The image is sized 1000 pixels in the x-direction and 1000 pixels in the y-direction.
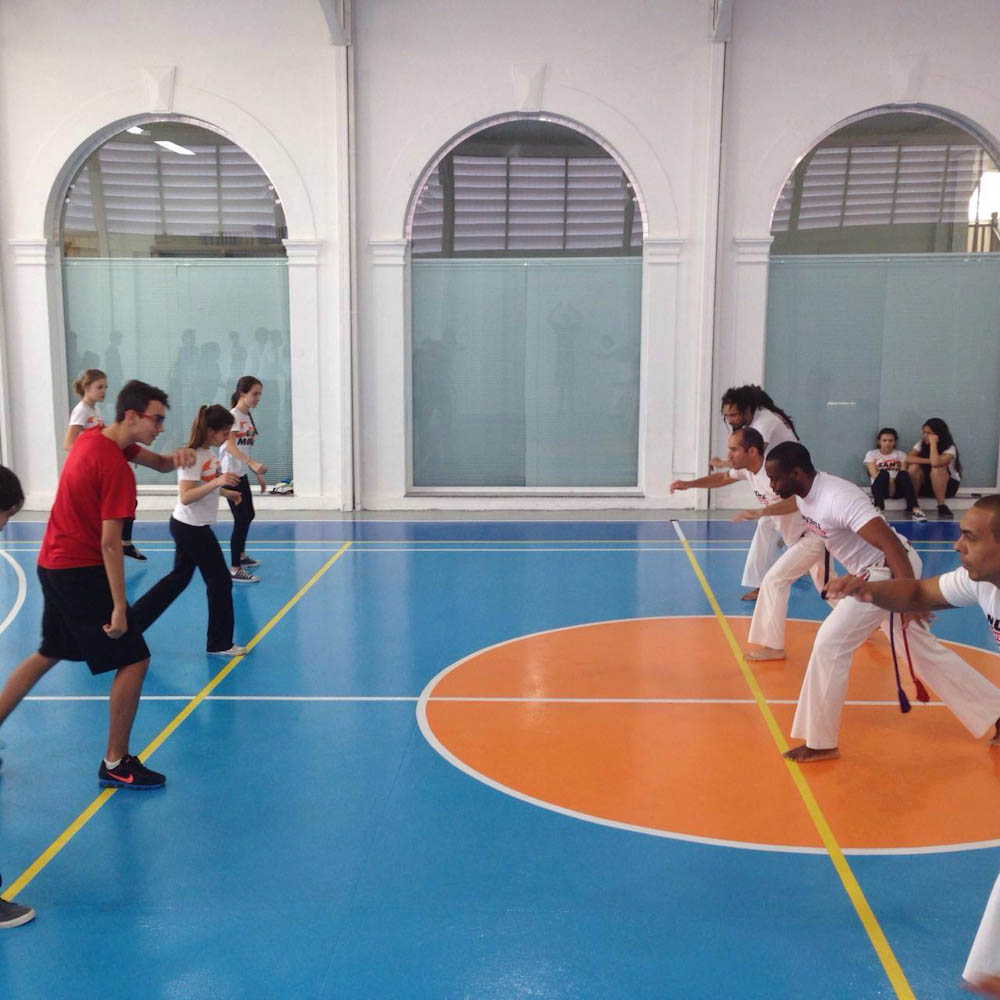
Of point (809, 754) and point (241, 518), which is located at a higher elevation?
point (241, 518)

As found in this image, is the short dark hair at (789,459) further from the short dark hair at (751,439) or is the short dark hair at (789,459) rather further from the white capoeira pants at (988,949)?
the white capoeira pants at (988,949)

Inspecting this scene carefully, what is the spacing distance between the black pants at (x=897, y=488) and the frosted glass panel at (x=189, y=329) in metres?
8.48

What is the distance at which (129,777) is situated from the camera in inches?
215

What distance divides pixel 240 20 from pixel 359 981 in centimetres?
1372

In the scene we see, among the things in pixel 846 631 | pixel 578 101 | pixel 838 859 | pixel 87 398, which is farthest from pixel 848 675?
pixel 578 101

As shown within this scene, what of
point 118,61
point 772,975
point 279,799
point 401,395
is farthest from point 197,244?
point 772,975

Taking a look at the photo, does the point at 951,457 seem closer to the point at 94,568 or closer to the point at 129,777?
the point at 129,777

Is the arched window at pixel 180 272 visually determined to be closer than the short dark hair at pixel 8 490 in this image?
No

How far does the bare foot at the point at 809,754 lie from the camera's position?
577 cm

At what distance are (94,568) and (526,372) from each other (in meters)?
10.4

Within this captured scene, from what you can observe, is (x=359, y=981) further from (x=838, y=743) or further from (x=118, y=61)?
(x=118, y=61)

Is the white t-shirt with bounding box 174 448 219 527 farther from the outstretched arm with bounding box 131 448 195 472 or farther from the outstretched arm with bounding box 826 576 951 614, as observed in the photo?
the outstretched arm with bounding box 826 576 951 614

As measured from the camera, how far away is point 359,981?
12.5 ft

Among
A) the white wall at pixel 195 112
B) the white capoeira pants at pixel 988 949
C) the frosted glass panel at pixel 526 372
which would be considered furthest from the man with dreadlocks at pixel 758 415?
the white wall at pixel 195 112
